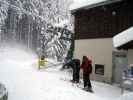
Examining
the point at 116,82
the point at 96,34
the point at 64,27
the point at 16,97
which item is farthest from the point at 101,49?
the point at 64,27

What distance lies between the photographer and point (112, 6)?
18547 mm

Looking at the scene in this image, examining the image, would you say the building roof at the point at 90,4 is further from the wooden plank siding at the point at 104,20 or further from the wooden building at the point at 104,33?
the wooden plank siding at the point at 104,20

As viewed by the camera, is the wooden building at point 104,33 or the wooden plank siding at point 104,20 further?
the wooden building at point 104,33

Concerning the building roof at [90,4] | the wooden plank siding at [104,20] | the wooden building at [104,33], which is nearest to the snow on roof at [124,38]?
the wooden building at [104,33]

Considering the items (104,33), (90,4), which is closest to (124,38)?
(104,33)

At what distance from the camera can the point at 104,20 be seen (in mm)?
19406

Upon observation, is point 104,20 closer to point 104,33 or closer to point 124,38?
point 104,33

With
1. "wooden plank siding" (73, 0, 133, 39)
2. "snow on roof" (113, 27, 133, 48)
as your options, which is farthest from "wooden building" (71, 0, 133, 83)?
"snow on roof" (113, 27, 133, 48)

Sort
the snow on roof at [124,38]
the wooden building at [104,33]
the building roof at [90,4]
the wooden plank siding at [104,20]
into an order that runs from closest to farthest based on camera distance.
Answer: the snow on roof at [124,38], the wooden plank siding at [104,20], the wooden building at [104,33], the building roof at [90,4]

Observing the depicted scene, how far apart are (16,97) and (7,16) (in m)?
42.0

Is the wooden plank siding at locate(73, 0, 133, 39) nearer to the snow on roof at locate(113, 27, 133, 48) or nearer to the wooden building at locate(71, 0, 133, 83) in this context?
the wooden building at locate(71, 0, 133, 83)

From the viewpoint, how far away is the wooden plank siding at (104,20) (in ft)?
57.9

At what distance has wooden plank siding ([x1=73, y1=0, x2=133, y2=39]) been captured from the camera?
695 inches

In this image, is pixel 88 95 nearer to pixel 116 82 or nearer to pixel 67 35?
pixel 116 82
